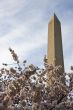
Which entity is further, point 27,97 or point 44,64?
point 44,64

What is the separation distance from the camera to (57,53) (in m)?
9.33

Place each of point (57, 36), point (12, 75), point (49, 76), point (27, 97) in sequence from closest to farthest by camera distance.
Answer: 1. point (27, 97)
2. point (12, 75)
3. point (49, 76)
4. point (57, 36)

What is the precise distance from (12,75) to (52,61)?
2.61 m

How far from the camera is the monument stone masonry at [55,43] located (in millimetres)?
9102

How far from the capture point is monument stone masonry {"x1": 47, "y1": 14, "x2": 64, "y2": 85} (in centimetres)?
910

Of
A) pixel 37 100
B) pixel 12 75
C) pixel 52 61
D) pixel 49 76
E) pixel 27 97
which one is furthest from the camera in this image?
pixel 52 61

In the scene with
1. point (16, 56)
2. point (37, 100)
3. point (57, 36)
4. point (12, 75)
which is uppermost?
point (57, 36)

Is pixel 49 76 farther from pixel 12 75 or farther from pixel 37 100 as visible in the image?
pixel 37 100

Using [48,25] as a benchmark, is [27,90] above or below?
below

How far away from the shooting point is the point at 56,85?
6.83 m

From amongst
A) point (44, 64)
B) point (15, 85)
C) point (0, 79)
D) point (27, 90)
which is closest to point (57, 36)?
point (44, 64)

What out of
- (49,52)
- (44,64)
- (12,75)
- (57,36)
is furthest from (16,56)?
(57,36)

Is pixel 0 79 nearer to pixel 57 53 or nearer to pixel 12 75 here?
pixel 12 75

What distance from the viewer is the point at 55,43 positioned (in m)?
9.53
